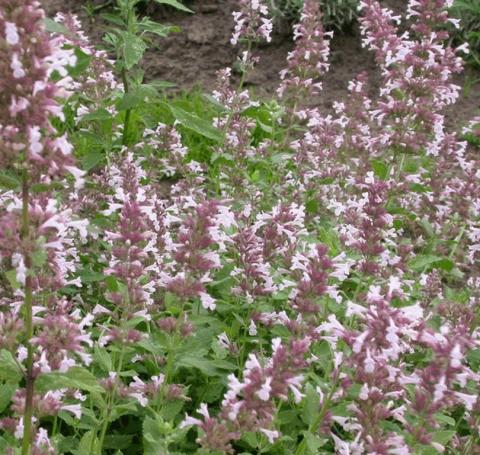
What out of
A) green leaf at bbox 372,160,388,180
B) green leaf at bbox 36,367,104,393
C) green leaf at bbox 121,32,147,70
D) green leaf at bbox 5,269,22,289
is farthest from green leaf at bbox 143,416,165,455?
green leaf at bbox 372,160,388,180

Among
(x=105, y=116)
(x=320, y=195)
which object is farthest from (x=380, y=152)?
(x=105, y=116)

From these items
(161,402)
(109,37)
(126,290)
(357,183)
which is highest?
(109,37)

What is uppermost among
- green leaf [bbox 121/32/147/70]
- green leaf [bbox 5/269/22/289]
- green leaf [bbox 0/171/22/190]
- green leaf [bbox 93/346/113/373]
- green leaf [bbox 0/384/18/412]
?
green leaf [bbox 121/32/147/70]

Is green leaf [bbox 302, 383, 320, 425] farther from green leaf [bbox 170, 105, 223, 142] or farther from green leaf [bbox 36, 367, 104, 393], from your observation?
green leaf [bbox 170, 105, 223, 142]

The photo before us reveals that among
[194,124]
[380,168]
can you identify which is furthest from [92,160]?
[380,168]

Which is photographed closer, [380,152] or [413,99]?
[413,99]

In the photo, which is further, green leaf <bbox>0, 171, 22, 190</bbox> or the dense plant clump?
the dense plant clump

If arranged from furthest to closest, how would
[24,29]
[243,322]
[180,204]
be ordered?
[180,204] → [243,322] → [24,29]

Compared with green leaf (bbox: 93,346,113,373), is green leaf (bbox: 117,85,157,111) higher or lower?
higher

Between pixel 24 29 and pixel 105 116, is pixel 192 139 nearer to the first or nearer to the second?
pixel 105 116

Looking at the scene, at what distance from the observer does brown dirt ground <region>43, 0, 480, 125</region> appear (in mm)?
8492

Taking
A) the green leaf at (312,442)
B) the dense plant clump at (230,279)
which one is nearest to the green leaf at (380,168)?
the dense plant clump at (230,279)

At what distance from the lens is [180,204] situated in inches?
182

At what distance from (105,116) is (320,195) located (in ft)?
5.58
